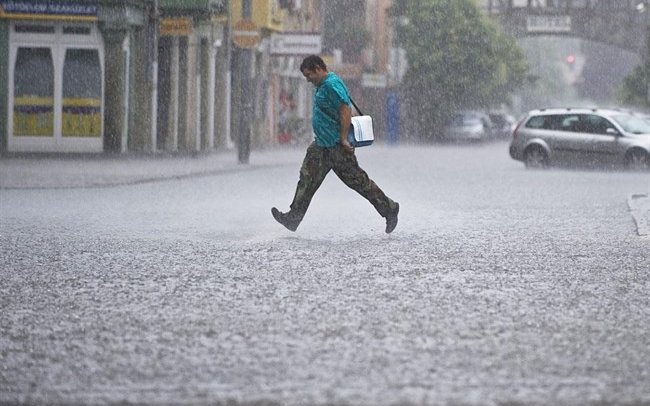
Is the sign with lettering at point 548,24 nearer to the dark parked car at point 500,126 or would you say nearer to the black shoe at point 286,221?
the dark parked car at point 500,126

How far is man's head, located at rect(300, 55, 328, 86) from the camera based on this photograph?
44.1 feet

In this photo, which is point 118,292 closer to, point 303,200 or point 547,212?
point 303,200

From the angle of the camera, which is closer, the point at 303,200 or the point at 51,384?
the point at 51,384

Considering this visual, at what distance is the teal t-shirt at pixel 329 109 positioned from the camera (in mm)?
13508

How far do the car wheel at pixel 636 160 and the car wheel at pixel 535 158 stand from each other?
7.54ft

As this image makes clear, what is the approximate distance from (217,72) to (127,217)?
29620 millimetres

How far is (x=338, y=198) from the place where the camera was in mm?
20781

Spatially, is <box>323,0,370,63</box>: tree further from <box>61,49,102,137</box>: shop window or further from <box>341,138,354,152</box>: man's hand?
<box>341,138,354,152</box>: man's hand

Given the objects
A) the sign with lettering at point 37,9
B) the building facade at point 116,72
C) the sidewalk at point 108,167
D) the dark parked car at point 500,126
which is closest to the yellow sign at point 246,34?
the building facade at point 116,72

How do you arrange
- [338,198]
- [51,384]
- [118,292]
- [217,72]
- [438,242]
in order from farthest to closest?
[217,72]
[338,198]
[438,242]
[118,292]
[51,384]

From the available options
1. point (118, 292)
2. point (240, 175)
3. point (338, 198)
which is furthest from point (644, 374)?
point (240, 175)

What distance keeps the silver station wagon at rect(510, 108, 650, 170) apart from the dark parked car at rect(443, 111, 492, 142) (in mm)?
32374

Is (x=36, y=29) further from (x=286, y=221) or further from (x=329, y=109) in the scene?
(x=329, y=109)

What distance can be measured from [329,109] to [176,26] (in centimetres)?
2478
